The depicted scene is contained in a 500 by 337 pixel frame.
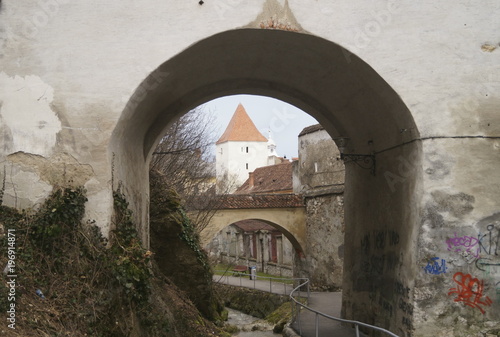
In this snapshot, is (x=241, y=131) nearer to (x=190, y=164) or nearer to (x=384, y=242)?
(x=190, y=164)

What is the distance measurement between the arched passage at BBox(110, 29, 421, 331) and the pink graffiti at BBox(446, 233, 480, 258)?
1.73 ft

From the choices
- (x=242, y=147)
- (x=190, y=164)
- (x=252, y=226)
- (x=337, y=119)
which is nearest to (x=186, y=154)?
(x=190, y=164)

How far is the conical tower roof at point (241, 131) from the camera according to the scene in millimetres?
86062

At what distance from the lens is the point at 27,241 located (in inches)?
280

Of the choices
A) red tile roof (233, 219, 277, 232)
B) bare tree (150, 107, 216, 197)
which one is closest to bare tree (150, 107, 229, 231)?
bare tree (150, 107, 216, 197)

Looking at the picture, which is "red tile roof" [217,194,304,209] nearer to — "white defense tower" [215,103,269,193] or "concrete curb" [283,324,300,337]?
"concrete curb" [283,324,300,337]

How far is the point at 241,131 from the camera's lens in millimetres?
86688

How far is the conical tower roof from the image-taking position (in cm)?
8606

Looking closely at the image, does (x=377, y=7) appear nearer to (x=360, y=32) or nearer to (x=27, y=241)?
(x=360, y=32)

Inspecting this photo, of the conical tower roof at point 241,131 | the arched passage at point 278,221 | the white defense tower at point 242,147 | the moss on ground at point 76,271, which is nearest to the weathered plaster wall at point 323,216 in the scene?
the arched passage at point 278,221

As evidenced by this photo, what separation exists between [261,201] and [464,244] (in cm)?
1817

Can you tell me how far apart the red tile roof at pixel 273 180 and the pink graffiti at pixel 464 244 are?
3554 cm

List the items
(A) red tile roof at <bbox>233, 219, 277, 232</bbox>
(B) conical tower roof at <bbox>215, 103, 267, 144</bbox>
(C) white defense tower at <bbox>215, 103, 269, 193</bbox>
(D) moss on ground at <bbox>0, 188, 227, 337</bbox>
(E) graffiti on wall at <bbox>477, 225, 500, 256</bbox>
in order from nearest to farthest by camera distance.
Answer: (D) moss on ground at <bbox>0, 188, 227, 337</bbox> < (E) graffiti on wall at <bbox>477, 225, 500, 256</bbox> < (A) red tile roof at <bbox>233, 219, 277, 232</bbox> < (C) white defense tower at <bbox>215, 103, 269, 193</bbox> < (B) conical tower roof at <bbox>215, 103, 267, 144</bbox>

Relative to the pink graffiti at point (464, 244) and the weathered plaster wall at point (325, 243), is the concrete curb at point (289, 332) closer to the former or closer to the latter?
the pink graffiti at point (464, 244)
